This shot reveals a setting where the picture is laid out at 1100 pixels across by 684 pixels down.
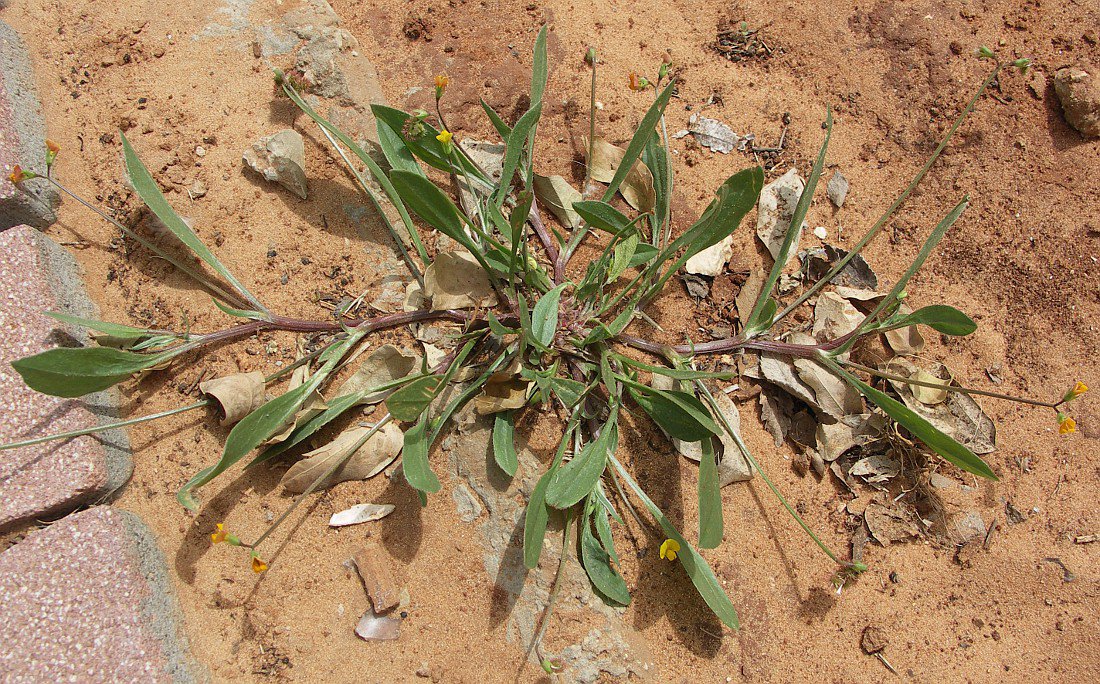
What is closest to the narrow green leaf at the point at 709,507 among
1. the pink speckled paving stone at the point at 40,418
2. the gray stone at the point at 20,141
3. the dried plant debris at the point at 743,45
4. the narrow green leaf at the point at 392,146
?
the narrow green leaf at the point at 392,146

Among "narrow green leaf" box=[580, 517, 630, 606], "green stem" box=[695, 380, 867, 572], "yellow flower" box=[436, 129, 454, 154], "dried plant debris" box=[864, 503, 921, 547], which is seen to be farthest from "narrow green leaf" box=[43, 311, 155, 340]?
"dried plant debris" box=[864, 503, 921, 547]

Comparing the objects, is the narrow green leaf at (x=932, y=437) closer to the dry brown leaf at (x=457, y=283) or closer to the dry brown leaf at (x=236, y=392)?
the dry brown leaf at (x=457, y=283)

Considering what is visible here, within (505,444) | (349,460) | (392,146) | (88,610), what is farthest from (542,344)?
(88,610)

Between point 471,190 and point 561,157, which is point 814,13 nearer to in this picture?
point 561,157

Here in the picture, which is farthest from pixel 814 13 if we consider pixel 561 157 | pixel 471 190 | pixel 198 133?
pixel 198 133

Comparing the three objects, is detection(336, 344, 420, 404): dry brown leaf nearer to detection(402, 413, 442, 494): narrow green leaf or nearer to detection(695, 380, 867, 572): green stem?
detection(402, 413, 442, 494): narrow green leaf

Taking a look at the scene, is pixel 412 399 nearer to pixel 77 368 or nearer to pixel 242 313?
pixel 242 313
